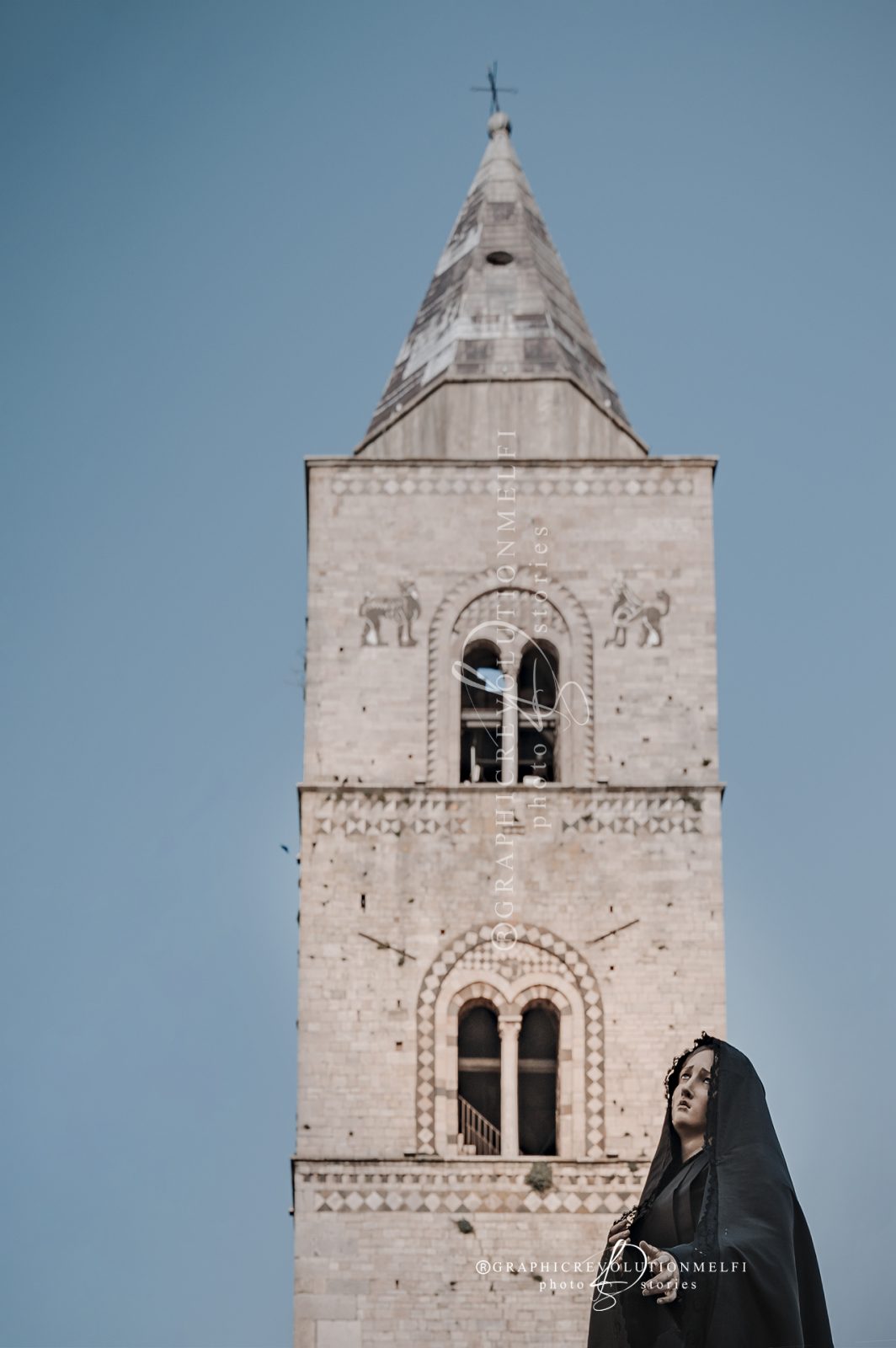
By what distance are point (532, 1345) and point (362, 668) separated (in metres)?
6.97

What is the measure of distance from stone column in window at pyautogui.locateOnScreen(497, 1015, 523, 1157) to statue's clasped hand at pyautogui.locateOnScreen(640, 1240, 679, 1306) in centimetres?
790

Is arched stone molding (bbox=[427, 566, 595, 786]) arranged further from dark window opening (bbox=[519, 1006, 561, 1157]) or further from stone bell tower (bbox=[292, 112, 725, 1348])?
dark window opening (bbox=[519, 1006, 561, 1157])

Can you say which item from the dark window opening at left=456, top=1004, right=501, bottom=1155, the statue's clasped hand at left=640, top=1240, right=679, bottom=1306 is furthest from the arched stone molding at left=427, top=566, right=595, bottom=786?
the statue's clasped hand at left=640, top=1240, right=679, bottom=1306

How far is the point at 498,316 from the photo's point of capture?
33.1m

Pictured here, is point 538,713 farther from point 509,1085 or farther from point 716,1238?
point 716,1238

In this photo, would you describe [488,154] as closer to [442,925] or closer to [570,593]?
[570,593]

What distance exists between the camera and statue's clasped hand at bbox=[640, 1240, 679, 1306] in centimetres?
1998

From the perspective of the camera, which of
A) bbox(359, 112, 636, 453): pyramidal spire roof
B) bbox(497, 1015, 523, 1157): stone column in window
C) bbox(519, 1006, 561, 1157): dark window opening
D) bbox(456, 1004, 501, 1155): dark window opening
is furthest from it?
bbox(359, 112, 636, 453): pyramidal spire roof

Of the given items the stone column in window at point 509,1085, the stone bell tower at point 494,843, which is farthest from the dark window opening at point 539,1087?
the stone column in window at point 509,1085

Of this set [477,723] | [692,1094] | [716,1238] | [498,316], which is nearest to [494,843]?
[477,723]

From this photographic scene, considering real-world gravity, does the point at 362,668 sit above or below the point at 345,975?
above

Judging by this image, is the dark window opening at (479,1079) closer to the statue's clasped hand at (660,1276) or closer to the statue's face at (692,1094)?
the statue's face at (692,1094)

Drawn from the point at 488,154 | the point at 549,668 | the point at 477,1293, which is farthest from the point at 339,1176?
the point at 488,154

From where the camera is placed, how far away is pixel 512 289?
3338 centimetres
